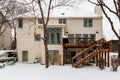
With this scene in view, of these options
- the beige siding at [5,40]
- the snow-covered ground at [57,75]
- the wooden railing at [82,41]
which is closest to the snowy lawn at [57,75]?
the snow-covered ground at [57,75]

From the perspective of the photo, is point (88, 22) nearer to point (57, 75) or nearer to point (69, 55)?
point (69, 55)

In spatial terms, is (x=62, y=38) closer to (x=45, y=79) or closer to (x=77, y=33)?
(x=77, y=33)

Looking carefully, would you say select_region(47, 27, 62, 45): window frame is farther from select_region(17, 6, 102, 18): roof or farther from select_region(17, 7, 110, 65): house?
select_region(17, 6, 102, 18): roof

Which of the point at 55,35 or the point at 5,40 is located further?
the point at 5,40

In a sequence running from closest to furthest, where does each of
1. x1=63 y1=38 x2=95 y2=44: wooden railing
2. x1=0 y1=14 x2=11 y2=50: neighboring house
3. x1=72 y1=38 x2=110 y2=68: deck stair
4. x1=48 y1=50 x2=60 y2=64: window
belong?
x1=72 y1=38 x2=110 y2=68: deck stair → x1=63 y1=38 x2=95 y2=44: wooden railing → x1=48 y1=50 x2=60 y2=64: window → x1=0 y1=14 x2=11 y2=50: neighboring house

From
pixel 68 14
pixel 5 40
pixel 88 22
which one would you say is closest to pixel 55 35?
pixel 68 14

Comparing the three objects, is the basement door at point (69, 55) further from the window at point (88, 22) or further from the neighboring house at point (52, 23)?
the window at point (88, 22)

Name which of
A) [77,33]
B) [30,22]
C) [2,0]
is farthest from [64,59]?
[2,0]

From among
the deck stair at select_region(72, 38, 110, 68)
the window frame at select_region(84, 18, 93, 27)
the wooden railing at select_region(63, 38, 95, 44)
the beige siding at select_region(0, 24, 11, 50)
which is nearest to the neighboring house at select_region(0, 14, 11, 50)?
the beige siding at select_region(0, 24, 11, 50)

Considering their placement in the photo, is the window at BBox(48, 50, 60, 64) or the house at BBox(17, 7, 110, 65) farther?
the house at BBox(17, 7, 110, 65)

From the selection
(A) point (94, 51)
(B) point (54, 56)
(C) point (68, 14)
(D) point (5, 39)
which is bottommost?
(B) point (54, 56)

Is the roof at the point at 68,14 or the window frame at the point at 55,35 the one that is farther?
the roof at the point at 68,14

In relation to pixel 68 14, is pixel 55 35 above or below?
below

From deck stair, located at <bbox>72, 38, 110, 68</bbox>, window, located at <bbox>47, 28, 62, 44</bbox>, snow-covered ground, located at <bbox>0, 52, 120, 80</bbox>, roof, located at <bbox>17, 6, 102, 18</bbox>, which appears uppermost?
roof, located at <bbox>17, 6, 102, 18</bbox>
